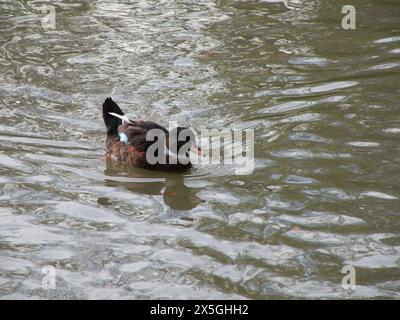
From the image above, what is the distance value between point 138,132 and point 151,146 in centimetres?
26

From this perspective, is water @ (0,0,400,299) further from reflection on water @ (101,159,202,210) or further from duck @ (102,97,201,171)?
duck @ (102,97,201,171)

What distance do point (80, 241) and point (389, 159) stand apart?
12.3ft

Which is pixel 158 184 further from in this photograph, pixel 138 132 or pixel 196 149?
pixel 138 132

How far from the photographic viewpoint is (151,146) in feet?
31.4

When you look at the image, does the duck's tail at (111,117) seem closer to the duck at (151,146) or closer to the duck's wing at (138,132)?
the duck at (151,146)

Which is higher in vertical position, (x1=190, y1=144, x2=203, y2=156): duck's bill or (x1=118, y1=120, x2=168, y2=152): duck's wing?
(x1=118, y1=120, x2=168, y2=152): duck's wing

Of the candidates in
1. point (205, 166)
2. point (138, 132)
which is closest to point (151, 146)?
point (138, 132)

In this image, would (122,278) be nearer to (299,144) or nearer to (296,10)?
(299,144)

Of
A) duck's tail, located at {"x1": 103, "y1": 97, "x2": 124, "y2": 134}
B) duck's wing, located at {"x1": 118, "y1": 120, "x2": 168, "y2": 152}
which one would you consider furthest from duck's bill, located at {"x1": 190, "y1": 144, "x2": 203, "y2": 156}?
duck's tail, located at {"x1": 103, "y1": 97, "x2": 124, "y2": 134}

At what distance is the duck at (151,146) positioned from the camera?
31.0 feet

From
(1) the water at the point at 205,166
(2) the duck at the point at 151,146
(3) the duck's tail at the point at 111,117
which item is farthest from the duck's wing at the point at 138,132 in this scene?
(1) the water at the point at 205,166

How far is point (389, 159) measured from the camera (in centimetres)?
939

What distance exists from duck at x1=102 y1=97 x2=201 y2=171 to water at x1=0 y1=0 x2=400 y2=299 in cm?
16

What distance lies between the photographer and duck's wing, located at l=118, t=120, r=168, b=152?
9602 mm
